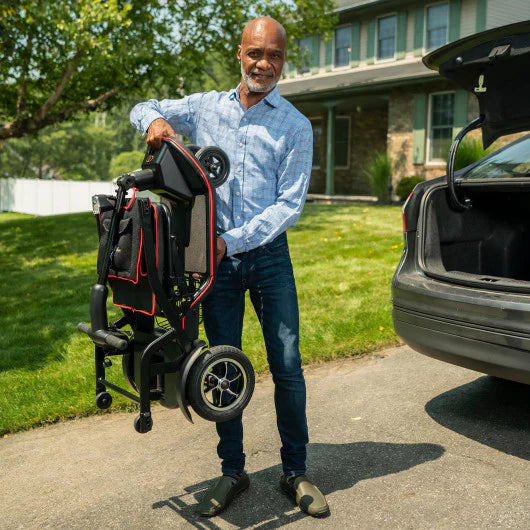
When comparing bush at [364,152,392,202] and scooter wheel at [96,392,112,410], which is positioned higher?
bush at [364,152,392,202]

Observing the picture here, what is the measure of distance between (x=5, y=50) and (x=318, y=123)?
47.6 feet

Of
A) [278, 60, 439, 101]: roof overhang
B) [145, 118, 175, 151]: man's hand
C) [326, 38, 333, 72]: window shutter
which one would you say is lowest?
[145, 118, 175, 151]: man's hand

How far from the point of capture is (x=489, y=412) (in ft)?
13.3

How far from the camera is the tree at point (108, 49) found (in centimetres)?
1147

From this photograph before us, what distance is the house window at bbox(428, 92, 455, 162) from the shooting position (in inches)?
743

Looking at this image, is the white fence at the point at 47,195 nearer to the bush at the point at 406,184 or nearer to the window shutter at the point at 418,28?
the window shutter at the point at 418,28

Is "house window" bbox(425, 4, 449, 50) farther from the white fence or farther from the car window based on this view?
the car window

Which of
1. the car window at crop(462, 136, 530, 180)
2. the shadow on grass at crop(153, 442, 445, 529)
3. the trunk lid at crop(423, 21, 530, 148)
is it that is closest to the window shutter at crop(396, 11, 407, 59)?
the car window at crop(462, 136, 530, 180)

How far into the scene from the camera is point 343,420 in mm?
3963

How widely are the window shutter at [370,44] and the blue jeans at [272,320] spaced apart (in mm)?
19762

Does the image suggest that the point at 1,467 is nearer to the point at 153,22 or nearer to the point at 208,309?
the point at 208,309

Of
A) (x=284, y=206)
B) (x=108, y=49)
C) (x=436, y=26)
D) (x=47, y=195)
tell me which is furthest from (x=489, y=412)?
(x=47, y=195)

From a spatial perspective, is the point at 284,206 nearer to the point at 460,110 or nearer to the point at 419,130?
the point at 460,110

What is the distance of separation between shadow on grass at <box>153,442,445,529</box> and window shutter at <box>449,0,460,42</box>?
17587 mm
